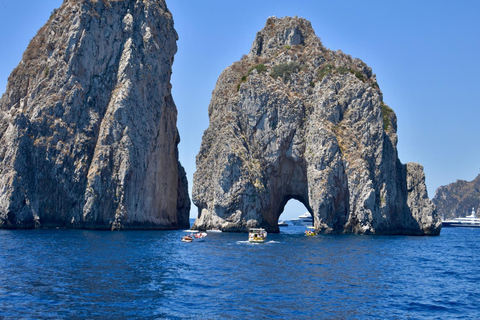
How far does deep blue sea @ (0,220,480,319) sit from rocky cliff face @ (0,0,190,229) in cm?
3487

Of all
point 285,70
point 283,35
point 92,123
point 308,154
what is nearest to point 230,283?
point 308,154

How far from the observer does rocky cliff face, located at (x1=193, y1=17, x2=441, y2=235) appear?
320 feet

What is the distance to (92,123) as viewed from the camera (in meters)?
107

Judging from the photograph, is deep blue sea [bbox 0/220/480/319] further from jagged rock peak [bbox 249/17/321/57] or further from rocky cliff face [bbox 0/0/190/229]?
jagged rock peak [bbox 249/17/321/57]

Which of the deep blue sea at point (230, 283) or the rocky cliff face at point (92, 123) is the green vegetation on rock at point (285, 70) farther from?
the deep blue sea at point (230, 283)

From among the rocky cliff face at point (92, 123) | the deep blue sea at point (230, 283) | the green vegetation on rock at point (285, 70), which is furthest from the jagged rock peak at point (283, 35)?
the deep blue sea at point (230, 283)

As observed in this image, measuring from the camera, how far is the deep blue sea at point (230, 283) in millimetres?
30766

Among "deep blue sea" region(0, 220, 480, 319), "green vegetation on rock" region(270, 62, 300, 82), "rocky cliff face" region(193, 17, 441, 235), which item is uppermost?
"green vegetation on rock" region(270, 62, 300, 82)

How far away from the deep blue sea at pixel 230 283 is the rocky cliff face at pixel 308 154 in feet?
107

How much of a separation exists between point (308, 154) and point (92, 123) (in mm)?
45144

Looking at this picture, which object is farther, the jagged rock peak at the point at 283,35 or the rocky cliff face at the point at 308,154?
the jagged rock peak at the point at 283,35

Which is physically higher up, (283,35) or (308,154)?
(283,35)

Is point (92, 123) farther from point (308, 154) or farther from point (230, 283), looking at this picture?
point (230, 283)

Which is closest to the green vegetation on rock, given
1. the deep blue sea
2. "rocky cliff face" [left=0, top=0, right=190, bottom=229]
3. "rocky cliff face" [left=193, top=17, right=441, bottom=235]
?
"rocky cliff face" [left=193, top=17, right=441, bottom=235]
